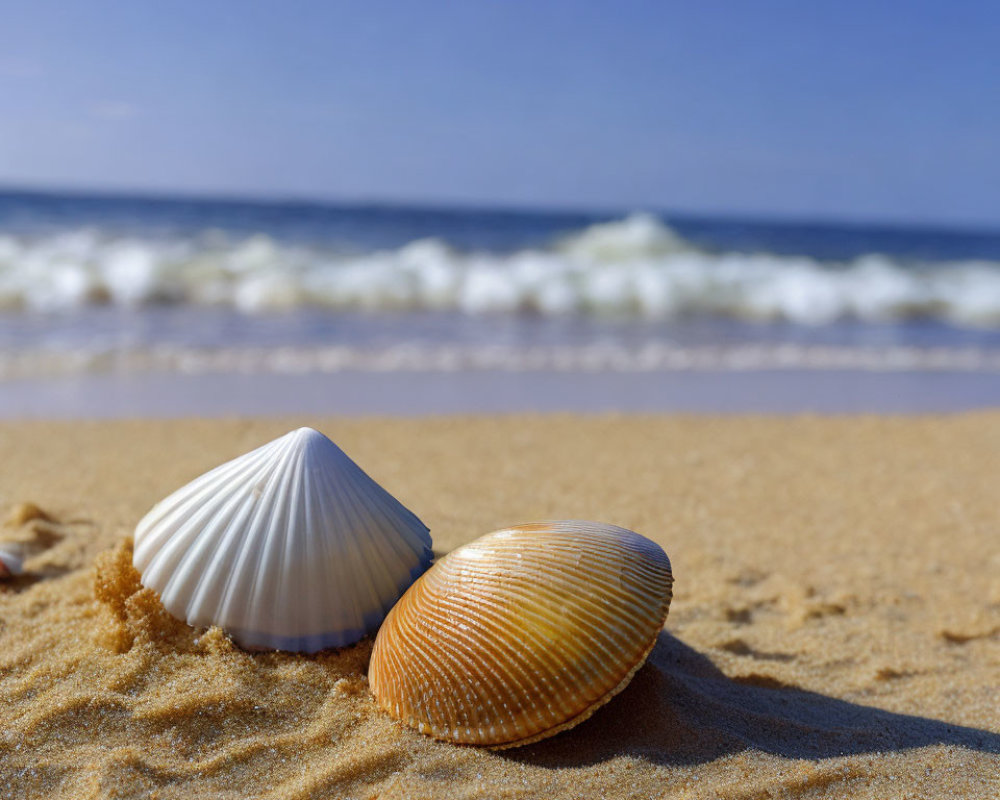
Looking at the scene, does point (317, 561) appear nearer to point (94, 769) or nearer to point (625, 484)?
point (94, 769)

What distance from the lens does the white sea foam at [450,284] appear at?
45.5 feet

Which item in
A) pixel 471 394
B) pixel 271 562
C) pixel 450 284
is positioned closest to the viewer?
pixel 271 562

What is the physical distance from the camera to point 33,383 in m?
7.26

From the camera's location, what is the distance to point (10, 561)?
3.03 metres

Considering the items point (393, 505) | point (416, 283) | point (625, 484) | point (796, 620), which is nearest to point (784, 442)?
point (625, 484)

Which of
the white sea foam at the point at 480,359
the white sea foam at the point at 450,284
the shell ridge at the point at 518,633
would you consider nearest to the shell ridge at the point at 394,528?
the shell ridge at the point at 518,633

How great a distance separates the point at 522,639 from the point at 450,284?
14.2 meters

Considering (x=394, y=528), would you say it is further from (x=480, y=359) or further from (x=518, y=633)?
(x=480, y=359)

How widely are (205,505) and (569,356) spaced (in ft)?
24.2


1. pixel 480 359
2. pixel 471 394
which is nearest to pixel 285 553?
pixel 471 394

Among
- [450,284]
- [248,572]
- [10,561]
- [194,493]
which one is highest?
[450,284]

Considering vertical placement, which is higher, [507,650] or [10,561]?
[507,650]

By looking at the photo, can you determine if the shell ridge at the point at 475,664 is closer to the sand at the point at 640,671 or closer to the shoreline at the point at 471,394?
the sand at the point at 640,671

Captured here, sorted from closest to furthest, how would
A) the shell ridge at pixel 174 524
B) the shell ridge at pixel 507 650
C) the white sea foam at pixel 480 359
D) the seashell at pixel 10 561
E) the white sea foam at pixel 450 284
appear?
the shell ridge at pixel 507 650 < the shell ridge at pixel 174 524 < the seashell at pixel 10 561 < the white sea foam at pixel 480 359 < the white sea foam at pixel 450 284
